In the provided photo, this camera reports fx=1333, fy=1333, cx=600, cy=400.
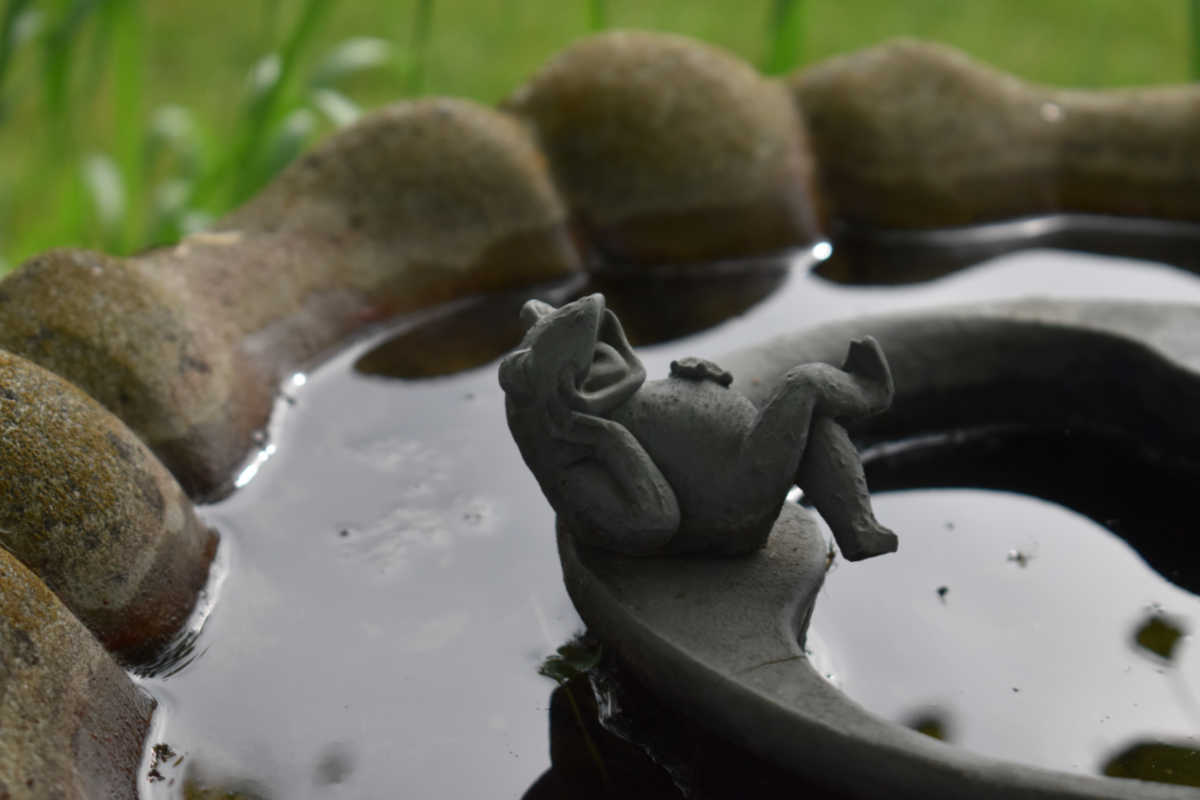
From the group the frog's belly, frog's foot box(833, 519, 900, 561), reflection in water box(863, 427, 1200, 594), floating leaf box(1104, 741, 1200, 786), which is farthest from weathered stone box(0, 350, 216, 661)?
floating leaf box(1104, 741, 1200, 786)

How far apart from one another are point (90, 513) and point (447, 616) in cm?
47

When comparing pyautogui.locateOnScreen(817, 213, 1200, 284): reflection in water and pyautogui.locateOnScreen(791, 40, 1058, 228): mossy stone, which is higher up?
pyautogui.locateOnScreen(791, 40, 1058, 228): mossy stone

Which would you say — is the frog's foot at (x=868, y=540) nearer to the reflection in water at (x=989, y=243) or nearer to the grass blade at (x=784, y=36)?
the reflection in water at (x=989, y=243)

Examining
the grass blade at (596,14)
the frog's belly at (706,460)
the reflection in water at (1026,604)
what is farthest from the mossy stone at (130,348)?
the grass blade at (596,14)

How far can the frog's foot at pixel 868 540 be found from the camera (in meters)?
1.61

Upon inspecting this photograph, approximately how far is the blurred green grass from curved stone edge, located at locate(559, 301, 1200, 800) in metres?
1.33

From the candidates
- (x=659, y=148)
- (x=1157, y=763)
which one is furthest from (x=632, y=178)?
(x=1157, y=763)

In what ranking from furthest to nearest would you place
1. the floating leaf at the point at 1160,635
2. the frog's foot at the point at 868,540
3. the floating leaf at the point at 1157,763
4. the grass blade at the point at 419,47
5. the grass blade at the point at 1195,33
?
the grass blade at the point at 1195,33, the grass blade at the point at 419,47, the floating leaf at the point at 1160,635, the frog's foot at the point at 868,540, the floating leaf at the point at 1157,763

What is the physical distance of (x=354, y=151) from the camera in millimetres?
2574

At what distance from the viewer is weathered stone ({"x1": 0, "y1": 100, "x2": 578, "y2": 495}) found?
6.41ft

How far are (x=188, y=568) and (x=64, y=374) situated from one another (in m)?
0.36

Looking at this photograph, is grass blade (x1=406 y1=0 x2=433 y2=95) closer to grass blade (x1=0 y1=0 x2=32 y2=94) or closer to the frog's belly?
grass blade (x1=0 y1=0 x2=32 y2=94)

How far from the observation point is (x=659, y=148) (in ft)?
9.12

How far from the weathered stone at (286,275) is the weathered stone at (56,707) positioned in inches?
20.3
